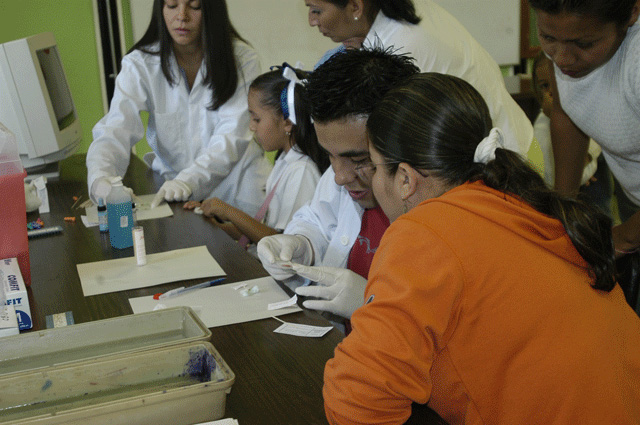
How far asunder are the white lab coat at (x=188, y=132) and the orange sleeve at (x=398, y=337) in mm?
1446

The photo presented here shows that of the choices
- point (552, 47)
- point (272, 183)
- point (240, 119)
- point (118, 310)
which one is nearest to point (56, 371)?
point (118, 310)

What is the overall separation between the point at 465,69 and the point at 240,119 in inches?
38.0

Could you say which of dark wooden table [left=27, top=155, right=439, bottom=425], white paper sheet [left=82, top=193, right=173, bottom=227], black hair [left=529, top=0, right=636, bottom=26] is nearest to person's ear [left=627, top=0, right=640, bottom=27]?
black hair [left=529, top=0, right=636, bottom=26]

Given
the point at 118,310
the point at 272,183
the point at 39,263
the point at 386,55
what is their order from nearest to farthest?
the point at 118,310
the point at 386,55
the point at 39,263
the point at 272,183

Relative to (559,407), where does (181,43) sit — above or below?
above

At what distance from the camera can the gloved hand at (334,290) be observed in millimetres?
1157

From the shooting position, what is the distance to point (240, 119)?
90.4 inches

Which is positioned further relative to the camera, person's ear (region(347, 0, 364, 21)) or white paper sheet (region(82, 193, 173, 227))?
white paper sheet (region(82, 193, 173, 227))

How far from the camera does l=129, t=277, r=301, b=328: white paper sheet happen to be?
43.6 inches

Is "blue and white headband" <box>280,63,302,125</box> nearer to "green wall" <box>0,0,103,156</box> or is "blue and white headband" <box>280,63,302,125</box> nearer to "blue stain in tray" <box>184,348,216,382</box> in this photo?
"blue stain in tray" <box>184,348,216,382</box>

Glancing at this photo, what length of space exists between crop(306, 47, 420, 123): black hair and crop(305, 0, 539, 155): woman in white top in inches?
8.4

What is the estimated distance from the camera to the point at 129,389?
81 centimetres

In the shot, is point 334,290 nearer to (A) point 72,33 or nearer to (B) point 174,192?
(B) point 174,192

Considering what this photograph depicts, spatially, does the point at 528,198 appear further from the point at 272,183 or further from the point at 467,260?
the point at 272,183
